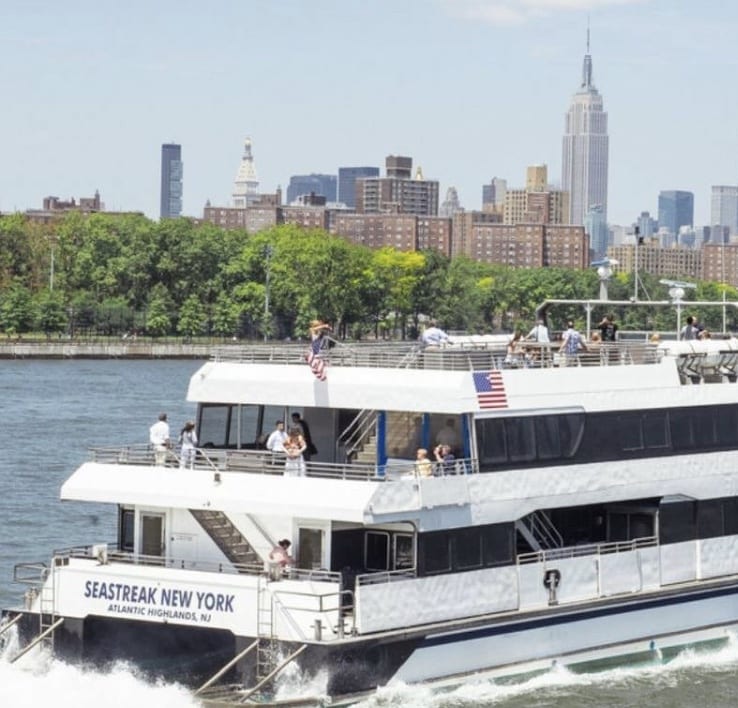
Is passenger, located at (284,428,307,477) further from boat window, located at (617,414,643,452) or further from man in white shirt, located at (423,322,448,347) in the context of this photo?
boat window, located at (617,414,643,452)

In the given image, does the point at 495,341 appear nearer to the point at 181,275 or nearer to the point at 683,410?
the point at 683,410

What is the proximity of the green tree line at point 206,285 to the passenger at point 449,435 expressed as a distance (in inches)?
3937

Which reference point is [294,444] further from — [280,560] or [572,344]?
[572,344]

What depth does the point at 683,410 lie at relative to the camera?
86.5 feet

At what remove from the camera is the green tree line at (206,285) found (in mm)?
134000

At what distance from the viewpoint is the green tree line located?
13400 cm

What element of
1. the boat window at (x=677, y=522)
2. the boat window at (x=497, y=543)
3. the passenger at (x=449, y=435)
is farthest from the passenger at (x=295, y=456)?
the boat window at (x=677, y=522)

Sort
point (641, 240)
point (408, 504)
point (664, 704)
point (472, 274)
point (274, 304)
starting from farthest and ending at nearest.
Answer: point (472, 274) → point (274, 304) → point (641, 240) → point (664, 704) → point (408, 504)

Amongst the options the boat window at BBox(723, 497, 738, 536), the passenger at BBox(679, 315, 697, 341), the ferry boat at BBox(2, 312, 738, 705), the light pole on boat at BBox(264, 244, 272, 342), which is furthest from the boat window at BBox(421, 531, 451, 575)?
the light pole on boat at BBox(264, 244, 272, 342)

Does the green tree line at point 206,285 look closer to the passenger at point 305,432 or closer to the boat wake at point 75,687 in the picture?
the passenger at point 305,432

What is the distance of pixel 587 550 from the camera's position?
25312 millimetres

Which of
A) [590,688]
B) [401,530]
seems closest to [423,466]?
[401,530]

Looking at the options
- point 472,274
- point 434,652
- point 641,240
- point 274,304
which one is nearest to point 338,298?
point 274,304

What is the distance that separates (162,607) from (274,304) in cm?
11704
